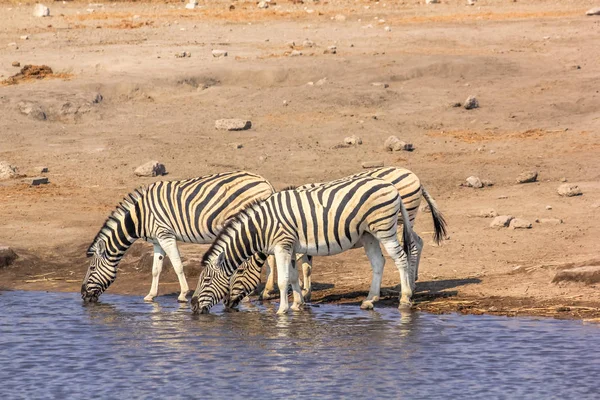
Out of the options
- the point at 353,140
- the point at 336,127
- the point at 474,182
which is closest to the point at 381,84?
the point at 336,127

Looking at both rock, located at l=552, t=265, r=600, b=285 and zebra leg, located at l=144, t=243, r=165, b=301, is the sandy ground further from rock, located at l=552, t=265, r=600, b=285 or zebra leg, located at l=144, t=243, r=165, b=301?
zebra leg, located at l=144, t=243, r=165, b=301

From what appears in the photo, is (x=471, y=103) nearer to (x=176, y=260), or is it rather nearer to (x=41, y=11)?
(x=176, y=260)

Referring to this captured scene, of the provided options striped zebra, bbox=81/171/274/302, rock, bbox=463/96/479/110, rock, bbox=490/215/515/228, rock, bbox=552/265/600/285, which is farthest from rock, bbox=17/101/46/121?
rock, bbox=552/265/600/285

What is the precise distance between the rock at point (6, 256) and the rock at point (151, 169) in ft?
14.3

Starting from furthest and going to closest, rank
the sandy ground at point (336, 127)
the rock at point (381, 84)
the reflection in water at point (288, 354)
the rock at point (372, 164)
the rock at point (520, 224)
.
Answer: the rock at point (381, 84)
the rock at point (372, 164)
the rock at point (520, 224)
the sandy ground at point (336, 127)
the reflection in water at point (288, 354)

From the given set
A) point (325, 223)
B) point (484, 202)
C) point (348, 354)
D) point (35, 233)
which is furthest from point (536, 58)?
point (348, 354)

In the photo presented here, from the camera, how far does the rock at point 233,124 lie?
23.2 meters

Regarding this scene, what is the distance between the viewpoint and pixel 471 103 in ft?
79.9

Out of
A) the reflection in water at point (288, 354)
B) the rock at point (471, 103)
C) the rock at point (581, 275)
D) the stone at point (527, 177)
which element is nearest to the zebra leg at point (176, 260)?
the reflection in water at point (288, 354)

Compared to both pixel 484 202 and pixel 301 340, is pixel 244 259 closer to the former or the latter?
pixel 301 340

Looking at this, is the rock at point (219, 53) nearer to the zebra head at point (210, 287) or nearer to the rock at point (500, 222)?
the rock at point (500, 222)

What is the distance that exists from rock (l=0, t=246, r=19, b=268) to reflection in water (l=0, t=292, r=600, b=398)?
266 centimetres

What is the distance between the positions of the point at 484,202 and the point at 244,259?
6.40 metres

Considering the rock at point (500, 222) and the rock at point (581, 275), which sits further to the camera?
the rock at point (500, 222)
